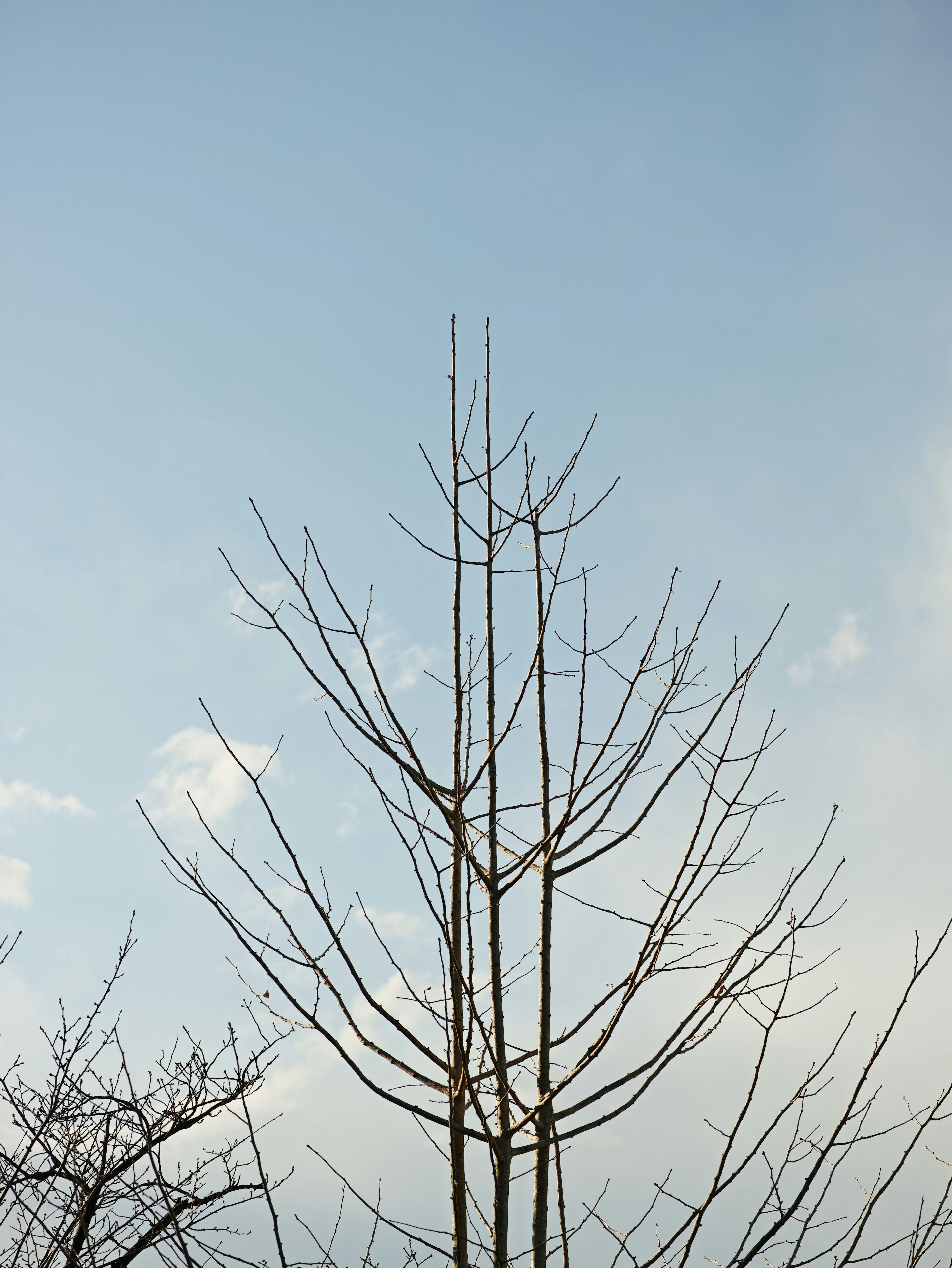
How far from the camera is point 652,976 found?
1854mm

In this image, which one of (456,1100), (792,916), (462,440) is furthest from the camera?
(462,440)

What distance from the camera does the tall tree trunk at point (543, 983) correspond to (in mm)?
1760

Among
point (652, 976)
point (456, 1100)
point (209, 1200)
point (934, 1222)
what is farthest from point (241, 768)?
point (209, 1200)

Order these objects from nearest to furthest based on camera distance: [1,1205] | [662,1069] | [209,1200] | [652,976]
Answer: [662,1069] < [652,976] < [1,1205] < [209,1200]

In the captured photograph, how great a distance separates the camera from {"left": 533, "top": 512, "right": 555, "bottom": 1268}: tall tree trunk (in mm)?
1760

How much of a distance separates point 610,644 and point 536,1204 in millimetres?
1446

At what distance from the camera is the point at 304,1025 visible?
175 centimetres

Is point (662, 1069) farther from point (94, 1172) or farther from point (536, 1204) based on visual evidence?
point (94, 1172)

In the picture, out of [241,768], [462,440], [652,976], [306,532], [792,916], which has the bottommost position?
[652,976]

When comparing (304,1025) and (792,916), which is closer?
(304,1025)

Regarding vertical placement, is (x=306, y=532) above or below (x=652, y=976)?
above

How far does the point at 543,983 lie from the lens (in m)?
1.96

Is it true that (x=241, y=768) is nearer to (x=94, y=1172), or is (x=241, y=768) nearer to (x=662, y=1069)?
(x=662, y=1069)

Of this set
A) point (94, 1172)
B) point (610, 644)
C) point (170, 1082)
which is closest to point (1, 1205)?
point (94, 1172)
